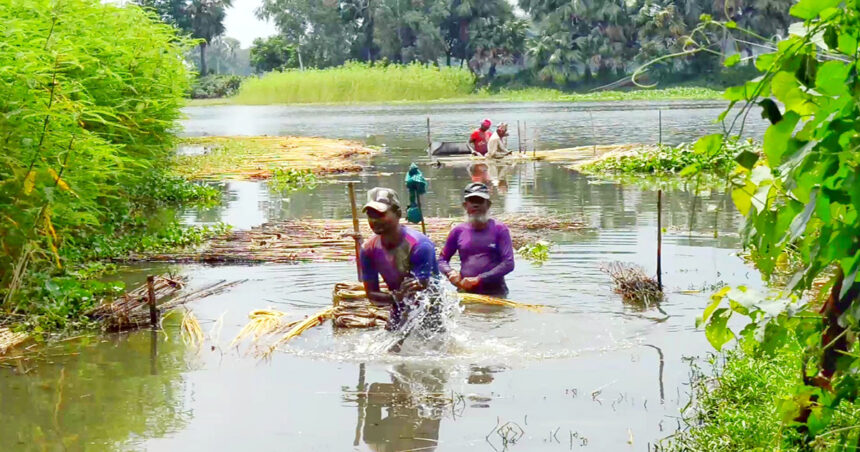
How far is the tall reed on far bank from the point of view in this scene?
81.7 metres

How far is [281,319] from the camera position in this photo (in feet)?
32.1

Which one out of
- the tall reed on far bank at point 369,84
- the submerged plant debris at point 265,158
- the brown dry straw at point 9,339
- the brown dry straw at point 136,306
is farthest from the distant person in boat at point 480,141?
the tall reed on far bank at point 369,84

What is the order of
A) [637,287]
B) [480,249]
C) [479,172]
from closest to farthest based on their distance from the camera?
[480,249]
[637,287]
[479,172]

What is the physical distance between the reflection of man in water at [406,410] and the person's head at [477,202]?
228 cm

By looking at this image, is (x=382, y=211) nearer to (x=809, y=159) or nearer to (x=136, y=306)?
(x=136, y=306)

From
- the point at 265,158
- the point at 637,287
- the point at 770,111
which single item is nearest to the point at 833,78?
the point at 770,111

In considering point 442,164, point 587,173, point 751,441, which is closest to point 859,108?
point 751,441

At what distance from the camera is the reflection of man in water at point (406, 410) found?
664cm

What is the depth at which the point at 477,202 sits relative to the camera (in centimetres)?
1025

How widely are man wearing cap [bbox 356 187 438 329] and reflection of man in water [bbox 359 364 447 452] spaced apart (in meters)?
0.58

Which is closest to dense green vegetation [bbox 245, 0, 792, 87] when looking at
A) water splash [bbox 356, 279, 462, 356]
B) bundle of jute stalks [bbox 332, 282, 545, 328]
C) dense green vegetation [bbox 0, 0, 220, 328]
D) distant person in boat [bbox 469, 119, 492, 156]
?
distant person in boat [bbox 469, 119, 492, 156]

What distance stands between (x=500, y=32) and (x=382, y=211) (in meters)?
81.7

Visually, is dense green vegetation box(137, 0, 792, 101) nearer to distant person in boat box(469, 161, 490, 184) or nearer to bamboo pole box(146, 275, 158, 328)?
distant person in boat box(469, 161, 490, 184)

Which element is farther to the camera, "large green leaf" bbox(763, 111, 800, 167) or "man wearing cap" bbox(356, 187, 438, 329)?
"man wearing cap" bbox(356, 187, 438, 329)
